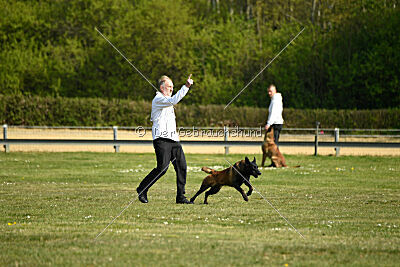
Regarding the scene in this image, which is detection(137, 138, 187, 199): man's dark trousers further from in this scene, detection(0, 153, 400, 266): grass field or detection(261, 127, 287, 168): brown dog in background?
detection(261, 127, 287, 168): brown dog in background

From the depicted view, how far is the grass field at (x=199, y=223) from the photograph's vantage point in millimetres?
6559

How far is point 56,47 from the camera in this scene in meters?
53.3

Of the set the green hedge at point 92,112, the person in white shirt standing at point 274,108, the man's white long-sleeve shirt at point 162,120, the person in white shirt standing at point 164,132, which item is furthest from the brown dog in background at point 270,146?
the green hedge at point 92,112

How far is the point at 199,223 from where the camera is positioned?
8688 mm

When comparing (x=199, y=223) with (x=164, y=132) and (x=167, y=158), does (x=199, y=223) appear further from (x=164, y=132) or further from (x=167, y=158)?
(x=164, y=132)

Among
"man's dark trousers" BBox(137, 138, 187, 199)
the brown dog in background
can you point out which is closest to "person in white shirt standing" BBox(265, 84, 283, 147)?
the brown dog in background

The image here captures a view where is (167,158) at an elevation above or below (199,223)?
above

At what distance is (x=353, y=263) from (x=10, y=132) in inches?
1089

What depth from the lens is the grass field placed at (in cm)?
656

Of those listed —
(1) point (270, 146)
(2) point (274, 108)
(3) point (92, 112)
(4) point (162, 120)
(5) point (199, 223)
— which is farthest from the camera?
(3) point (92, 112)

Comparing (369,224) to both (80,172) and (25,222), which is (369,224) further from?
(80,172)

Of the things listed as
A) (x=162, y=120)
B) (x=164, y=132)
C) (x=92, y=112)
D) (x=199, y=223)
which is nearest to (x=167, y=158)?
(x=164, y=132)

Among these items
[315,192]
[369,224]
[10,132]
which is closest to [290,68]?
[10,132]

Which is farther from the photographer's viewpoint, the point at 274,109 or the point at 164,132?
the point at 274,109
